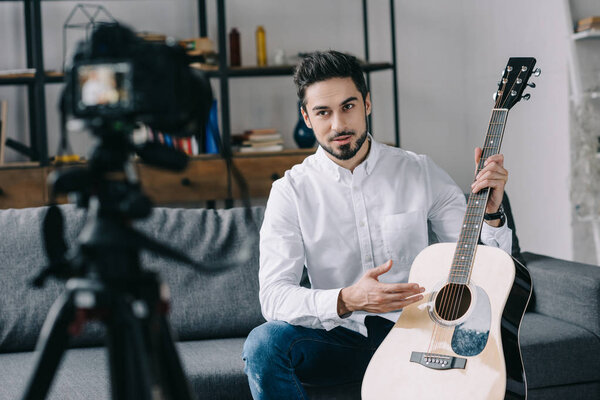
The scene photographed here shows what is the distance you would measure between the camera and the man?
93cm

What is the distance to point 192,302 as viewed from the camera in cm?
200

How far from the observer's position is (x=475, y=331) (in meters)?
1.40

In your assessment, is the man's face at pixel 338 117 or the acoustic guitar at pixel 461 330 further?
the man's face at pixel 338 117

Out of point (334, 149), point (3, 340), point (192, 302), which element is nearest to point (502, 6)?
point (334, 149)

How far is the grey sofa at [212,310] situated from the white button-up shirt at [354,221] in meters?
0.13

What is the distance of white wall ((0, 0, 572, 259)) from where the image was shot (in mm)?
3389

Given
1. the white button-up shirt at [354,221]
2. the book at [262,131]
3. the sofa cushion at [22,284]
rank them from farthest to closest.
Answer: the book at [262,131] → the sofa cushion at [22,284] → the white button-up shirt at [354,221]

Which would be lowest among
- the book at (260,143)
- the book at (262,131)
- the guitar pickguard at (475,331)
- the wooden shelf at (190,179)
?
the guitar pickguard at (475,331)

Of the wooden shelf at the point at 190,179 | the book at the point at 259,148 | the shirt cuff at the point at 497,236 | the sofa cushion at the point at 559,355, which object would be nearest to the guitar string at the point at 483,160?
the shirt cuff at the point at 497,236

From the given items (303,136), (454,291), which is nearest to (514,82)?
(454,291)

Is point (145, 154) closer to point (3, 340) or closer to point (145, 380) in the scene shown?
point (145, 380)

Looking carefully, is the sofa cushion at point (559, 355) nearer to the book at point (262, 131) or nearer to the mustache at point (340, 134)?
the mustache at point (340, 134)

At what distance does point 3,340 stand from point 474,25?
10.0 feet

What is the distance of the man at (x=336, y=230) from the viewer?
1.58 m
